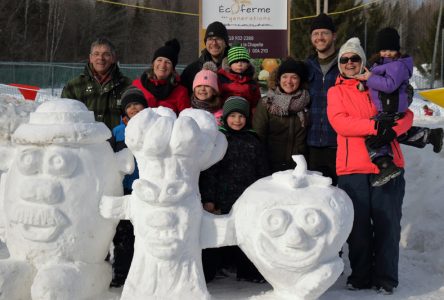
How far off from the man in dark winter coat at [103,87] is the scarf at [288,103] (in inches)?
42.8

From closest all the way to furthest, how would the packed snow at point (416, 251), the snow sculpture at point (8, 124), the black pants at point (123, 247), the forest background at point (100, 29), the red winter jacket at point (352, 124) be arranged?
the snow sculpture at point (8, 124), the packed snow at point (416, 251), the red winter jacket at point (352, 124), the black pants at point (123, 247), the forest background at point (100, 29)

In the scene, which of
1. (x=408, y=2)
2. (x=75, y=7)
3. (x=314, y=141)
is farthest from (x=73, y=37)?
(x=314, y=141)

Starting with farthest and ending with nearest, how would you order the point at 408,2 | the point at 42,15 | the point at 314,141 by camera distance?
the point at 408,2, the point at 42,15, the point at 314,141

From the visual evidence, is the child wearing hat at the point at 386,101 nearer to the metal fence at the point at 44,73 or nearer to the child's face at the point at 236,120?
the child's face at the point at 236,120

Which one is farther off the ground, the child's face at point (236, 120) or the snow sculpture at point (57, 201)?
the child's face at point (236, 120)

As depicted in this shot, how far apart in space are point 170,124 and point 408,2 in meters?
37.9

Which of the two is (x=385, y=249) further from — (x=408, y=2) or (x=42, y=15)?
(x=408, y=2)

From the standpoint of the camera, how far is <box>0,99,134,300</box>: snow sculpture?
10.5 feet

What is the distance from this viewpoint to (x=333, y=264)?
310cm

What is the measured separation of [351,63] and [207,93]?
96 cm

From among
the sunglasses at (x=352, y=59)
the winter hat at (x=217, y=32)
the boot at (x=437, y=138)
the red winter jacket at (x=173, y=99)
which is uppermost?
the winter hat at (x=217, y=32)

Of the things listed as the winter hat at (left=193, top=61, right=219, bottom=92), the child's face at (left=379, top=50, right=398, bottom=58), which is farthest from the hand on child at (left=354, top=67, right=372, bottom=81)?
the winter hat at (left=193, top=61, right=219, bottom=92)

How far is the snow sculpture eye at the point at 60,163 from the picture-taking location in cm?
323

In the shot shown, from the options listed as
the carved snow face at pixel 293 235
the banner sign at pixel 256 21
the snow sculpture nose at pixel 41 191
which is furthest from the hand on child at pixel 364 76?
the banner sign at pixel 256 21
